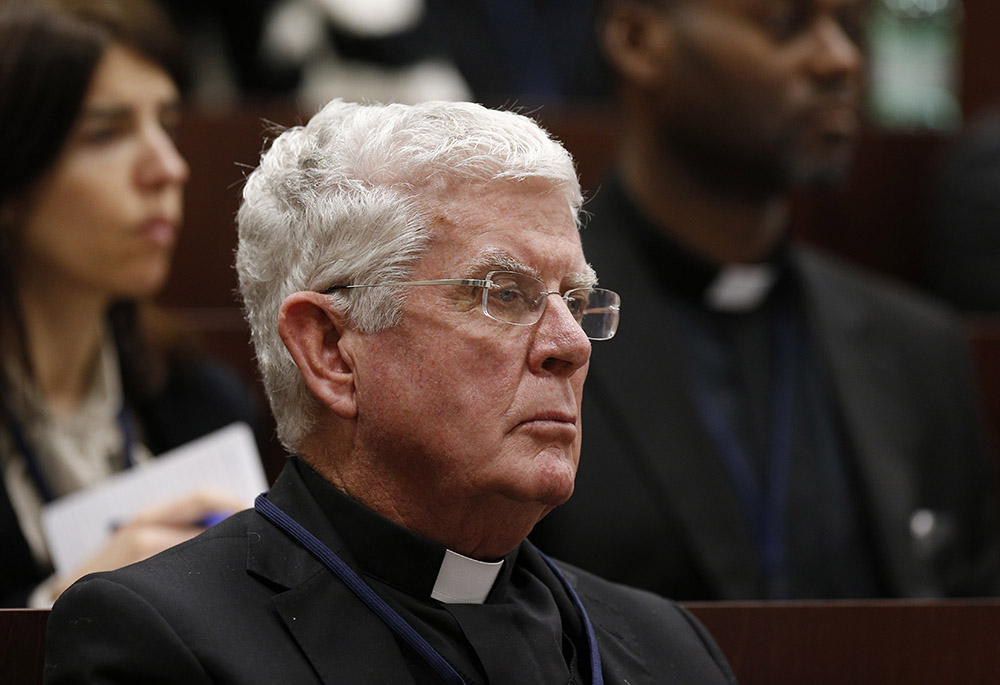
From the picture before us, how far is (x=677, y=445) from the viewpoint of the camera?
91.1 inches

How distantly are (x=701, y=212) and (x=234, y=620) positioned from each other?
1.71 meters

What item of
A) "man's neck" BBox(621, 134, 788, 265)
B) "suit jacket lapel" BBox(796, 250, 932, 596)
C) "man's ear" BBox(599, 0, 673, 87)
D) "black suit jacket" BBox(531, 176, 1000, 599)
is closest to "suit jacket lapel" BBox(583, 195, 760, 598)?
"black suit jacket" BBox(531, 176, 1000, 599)

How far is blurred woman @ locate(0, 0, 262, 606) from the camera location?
2096mm

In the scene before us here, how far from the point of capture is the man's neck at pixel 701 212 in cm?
267

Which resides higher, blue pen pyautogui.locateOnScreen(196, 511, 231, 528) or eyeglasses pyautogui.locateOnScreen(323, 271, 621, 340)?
eyeglasses pyautogui.locateOnScreen(323, 271, 621, 340)

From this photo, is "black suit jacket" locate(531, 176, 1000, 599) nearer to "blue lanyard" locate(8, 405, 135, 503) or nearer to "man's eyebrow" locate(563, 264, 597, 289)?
"blue lanyard" locate(8, 405, 135, 503)

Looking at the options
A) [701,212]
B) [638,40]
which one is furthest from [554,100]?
[701,212]

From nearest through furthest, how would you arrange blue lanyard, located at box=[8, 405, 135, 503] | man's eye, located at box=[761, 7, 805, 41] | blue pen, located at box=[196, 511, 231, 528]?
blue pen, located at box=[196, 511, 231, 528], blue lanyard, located at box=[8, 405, 135, 503], man's eye, located at box=[761, 7, 805, 41]

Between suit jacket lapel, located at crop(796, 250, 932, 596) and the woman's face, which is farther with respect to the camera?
suit jacket lapel, located at crop(796, 250, 932, 596)

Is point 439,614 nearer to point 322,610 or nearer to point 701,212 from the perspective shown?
point 322,610

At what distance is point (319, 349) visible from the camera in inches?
51.7

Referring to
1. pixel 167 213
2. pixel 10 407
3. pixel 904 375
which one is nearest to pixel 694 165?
pixel 904 375

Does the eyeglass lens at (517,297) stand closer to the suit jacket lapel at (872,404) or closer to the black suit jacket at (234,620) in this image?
the black suit jacket at (234,620)

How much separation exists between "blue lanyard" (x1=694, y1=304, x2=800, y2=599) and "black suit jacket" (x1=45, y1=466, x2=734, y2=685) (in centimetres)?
101
